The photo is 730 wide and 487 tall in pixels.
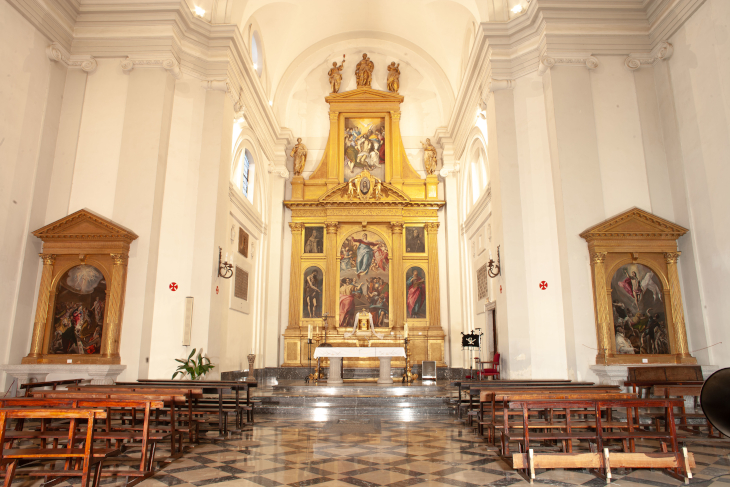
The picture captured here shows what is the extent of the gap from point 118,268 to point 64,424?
11.1ft

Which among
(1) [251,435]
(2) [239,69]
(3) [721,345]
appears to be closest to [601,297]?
(3) [721,345]

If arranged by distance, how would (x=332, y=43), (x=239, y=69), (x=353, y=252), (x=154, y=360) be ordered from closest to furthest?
(x=154, y=360), (x=239, y=69), (x=353, y=252), (x=332, y=43)

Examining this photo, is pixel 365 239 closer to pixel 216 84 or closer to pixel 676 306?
pixel 216 84

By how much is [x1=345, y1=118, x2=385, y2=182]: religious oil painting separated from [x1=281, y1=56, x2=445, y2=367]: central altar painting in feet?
0.11

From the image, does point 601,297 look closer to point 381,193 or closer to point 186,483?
point 186,483

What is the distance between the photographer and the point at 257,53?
50.3ft

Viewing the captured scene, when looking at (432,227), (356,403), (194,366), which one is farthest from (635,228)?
(194,366)

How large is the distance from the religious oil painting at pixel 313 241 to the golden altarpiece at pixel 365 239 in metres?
0.03

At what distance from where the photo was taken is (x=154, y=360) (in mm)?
10008

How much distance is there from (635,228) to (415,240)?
8093mm

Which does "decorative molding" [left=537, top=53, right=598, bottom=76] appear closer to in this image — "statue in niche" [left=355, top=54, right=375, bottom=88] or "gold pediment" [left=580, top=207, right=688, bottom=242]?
"gold pediment" [left=580, top=207, right=688, bottom=242]

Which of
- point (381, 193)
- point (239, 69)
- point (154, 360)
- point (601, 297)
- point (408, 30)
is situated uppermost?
point (408, 30)

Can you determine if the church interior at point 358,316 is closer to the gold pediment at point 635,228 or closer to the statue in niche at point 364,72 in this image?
the gold pediment at point 635,228

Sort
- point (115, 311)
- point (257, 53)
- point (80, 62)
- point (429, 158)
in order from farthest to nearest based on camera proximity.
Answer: point (429, 158) < point (257, 53) < point (80, 62) < point (115, 311)
